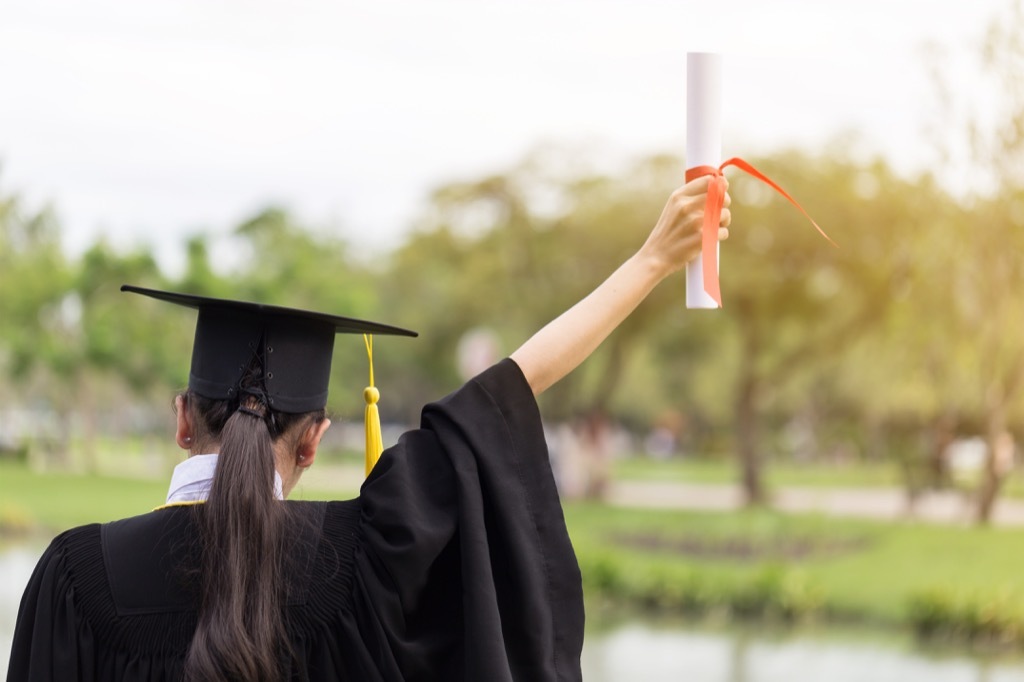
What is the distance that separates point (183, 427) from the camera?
1.67m

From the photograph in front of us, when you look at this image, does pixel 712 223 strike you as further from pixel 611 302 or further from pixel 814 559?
pixel 814 559

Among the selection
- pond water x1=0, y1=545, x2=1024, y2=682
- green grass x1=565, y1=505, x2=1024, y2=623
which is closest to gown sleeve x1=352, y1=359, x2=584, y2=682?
pond water x1=0, y1=545, x2=1024, y2=682

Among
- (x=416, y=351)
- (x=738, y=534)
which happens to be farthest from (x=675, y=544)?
(x=416, y=351)

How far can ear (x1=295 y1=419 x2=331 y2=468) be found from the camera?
1695 millimetres

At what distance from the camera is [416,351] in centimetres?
2347

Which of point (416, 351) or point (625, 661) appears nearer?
point (625, 661)

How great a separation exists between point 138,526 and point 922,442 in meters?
29.4

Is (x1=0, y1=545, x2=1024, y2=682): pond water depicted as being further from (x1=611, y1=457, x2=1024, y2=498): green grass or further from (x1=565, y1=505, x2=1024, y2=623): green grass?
(x1=611, y1=457, x2=1024, y2=498): green grass

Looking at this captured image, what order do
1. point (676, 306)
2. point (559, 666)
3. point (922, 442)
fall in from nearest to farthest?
point (559, 666), point (676, 306), point (922, 442)

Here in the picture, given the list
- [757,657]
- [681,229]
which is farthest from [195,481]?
[757,657]

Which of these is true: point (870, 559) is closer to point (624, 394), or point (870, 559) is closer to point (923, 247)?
point (923, 247)

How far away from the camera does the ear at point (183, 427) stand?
5.44ft

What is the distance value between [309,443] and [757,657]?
22.1ft

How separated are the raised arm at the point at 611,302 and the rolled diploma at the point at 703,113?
5 centimetres
